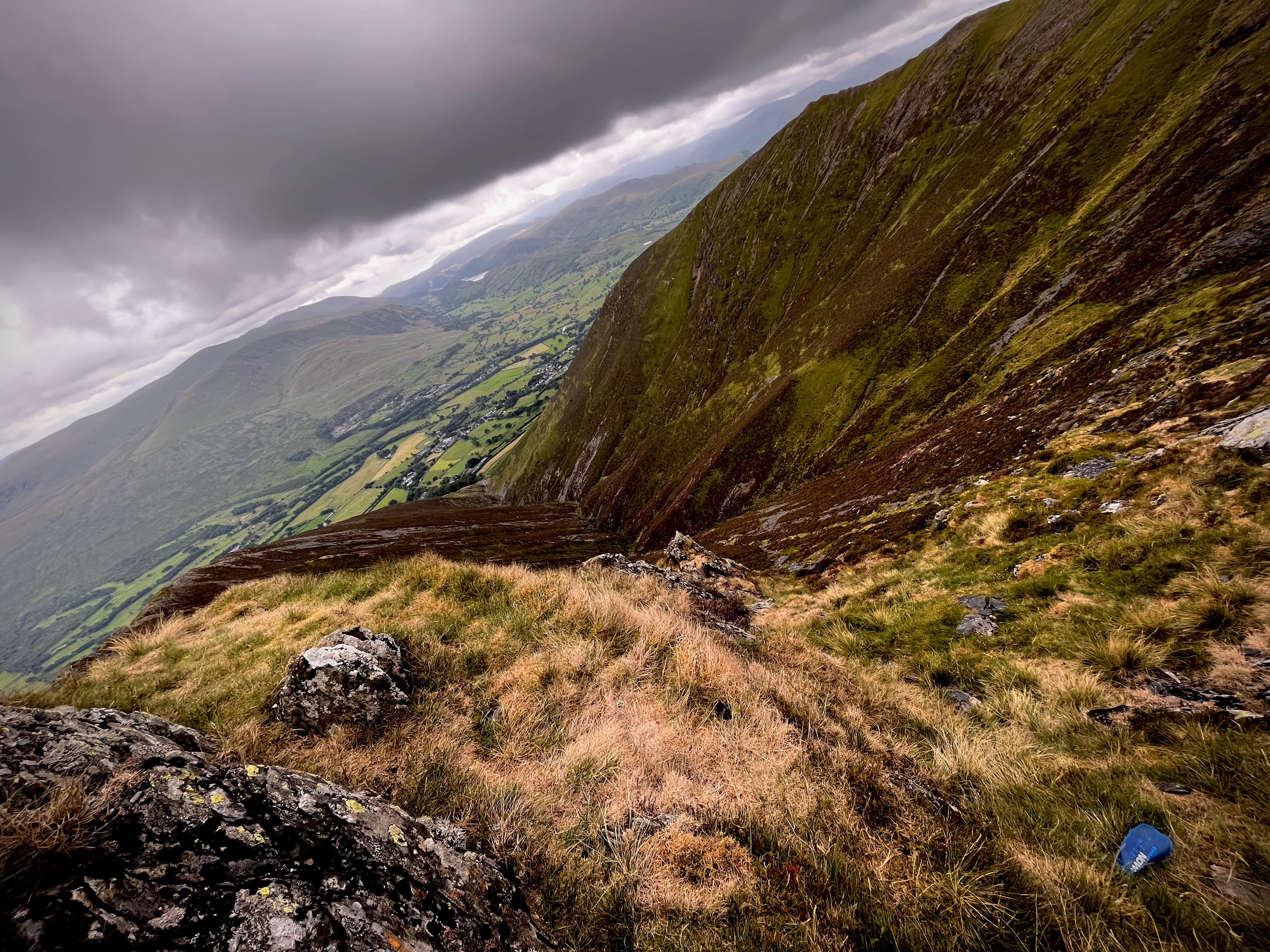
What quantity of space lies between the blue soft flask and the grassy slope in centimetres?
9

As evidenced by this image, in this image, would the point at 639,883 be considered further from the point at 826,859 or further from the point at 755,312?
the point at 755,312

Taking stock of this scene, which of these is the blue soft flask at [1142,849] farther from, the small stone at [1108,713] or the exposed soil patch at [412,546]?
the exposed soil patch at [412,546]

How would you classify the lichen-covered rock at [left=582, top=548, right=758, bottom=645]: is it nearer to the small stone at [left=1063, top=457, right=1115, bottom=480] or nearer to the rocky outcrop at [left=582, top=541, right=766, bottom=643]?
the rocky outcrop at [left=582, top=541, right=766, bottom=643]

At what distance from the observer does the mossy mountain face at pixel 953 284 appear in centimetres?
3278

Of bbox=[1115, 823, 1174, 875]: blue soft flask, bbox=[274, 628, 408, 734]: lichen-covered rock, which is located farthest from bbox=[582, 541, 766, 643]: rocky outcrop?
bbox=[274, 628, 408, 734]: lichen-covered rock

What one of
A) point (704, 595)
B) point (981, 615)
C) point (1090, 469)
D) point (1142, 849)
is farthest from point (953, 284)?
point (1142, 849)

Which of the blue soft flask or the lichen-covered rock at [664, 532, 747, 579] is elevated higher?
the blue soft flask

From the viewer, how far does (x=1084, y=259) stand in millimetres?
48906

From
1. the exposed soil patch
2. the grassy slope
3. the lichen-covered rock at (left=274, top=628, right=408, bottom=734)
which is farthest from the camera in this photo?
the exposed soil patch

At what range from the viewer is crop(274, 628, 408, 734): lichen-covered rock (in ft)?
24.4

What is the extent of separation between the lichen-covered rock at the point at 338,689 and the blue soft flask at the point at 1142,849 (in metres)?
9.31

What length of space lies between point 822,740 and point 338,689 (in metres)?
7.62

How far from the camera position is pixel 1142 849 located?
443cm

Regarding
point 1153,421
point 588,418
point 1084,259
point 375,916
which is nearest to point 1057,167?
point 1084,259
